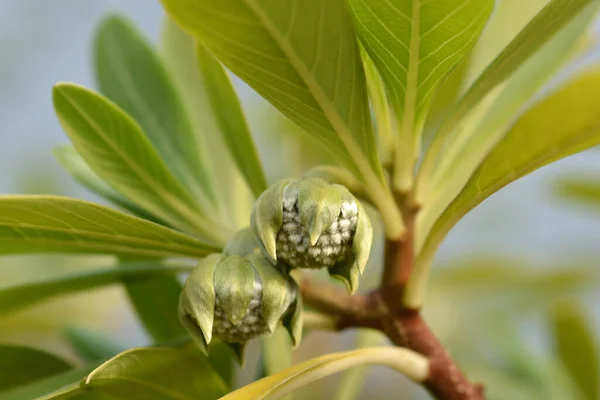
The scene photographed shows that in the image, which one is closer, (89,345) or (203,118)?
(89,345)

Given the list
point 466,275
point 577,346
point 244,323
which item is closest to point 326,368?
point 244,323

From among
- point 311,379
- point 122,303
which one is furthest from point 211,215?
point 122,303

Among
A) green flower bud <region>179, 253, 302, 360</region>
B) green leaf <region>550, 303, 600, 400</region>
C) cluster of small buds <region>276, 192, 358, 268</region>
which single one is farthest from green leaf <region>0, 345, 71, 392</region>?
green leaf <region>550, 303, 600, 400</region>

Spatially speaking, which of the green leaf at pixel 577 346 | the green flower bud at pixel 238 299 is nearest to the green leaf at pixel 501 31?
the green flower bud at pixel 238 299

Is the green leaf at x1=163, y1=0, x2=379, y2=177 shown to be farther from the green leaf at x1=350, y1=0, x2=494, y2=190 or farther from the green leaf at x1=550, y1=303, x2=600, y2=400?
the green leaf at x1=550, y1=303, x2=600, y2=400

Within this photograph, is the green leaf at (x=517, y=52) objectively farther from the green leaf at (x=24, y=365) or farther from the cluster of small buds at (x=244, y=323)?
the green leaf at (x=24, y=365)

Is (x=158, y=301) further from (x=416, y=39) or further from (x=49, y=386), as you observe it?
(x=416, y=39)
